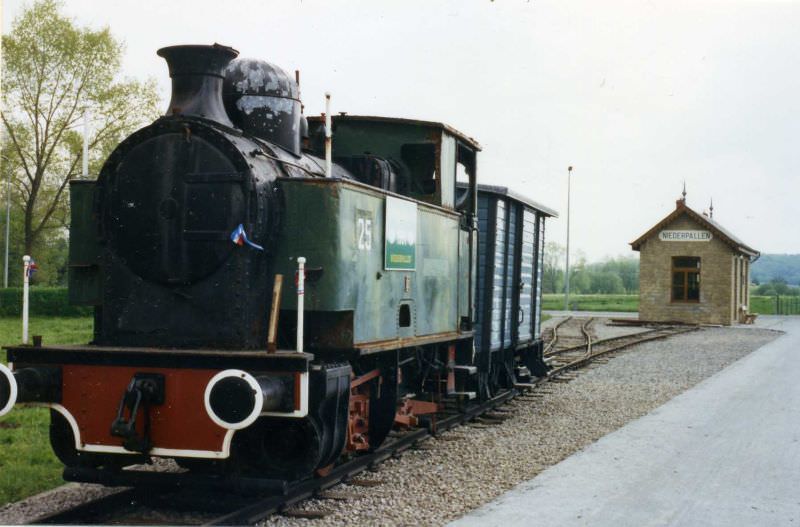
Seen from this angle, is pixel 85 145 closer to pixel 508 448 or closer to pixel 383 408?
pixel 383 408

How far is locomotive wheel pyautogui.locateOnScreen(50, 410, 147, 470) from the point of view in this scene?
587 centimetres

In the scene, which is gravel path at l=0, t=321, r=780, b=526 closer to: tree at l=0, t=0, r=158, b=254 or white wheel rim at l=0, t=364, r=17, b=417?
white wheel rim at l=0, t=364, r=17, b=417

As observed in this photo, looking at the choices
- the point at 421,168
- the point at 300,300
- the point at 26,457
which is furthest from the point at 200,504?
the point at 421,168

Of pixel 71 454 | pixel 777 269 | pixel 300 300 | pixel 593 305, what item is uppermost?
pixel 777 269

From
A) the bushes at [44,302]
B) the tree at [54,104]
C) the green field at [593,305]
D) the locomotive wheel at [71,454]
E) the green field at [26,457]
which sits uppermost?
the tree at [54,104]

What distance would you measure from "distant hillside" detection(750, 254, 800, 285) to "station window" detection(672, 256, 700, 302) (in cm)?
3922

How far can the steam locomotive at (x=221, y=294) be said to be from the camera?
5.40m

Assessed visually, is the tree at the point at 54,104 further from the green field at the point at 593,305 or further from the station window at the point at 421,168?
the green field at the point at 593,305

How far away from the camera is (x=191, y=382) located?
17.7 ft

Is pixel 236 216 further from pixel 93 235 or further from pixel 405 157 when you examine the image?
pixel 405 157

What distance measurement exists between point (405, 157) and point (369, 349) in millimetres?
2484

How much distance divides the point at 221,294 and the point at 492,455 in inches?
131

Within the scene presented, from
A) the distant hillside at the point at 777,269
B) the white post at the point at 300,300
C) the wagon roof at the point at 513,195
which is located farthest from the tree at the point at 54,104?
the distant hillside at the point at 777,269

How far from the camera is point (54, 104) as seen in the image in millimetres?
17750
